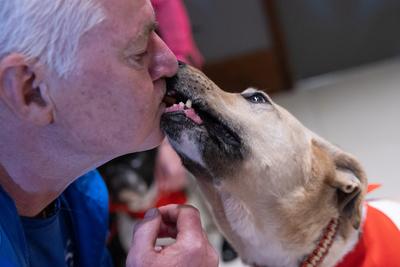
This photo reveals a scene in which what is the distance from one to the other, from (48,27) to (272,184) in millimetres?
632

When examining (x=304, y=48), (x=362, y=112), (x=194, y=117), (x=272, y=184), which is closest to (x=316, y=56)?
(x=304, y=48)

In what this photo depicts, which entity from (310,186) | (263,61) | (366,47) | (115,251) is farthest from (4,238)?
(366,47)

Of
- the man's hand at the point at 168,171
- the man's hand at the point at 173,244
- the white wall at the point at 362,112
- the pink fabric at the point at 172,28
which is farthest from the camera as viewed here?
the white wall at the point at 362,112

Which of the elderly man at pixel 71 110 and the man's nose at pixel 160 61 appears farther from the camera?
the man's nose at pixel 160 61

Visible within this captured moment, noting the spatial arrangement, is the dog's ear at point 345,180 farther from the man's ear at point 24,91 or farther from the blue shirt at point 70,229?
the man's ear at point 24,91

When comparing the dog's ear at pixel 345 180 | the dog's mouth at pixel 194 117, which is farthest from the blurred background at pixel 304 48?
the dog's mouth at pixel 194 117

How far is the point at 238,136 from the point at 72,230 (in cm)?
40

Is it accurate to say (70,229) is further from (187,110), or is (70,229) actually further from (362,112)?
(362,112)

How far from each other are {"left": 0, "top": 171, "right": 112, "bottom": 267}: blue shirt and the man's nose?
1.07 ft

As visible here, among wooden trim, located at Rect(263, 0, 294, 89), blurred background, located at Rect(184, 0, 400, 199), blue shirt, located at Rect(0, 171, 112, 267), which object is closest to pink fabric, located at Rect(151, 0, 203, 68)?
blue shirt, located at Rect(0, 171, 112, 267)

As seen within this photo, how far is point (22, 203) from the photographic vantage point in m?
1.03

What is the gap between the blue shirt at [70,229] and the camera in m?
0.97

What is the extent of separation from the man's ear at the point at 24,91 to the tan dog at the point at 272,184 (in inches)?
14.7

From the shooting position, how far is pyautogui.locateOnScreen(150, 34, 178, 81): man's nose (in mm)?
965
